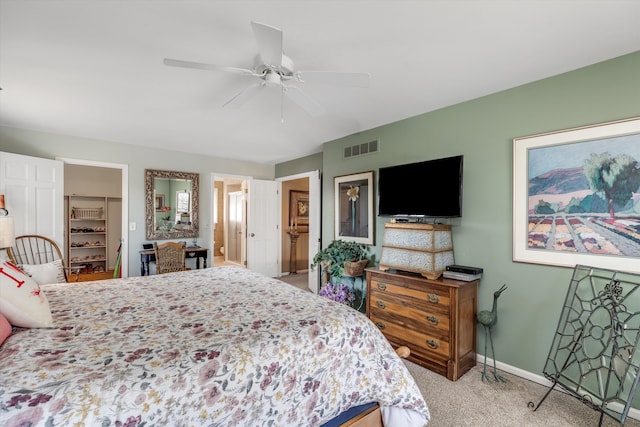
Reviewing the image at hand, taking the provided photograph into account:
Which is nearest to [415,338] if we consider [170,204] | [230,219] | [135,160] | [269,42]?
[269,42]

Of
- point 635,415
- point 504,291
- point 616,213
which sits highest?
point 616,213

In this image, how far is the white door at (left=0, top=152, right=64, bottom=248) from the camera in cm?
338

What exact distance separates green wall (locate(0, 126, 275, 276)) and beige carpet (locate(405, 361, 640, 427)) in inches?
171

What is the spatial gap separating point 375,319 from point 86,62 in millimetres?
3280

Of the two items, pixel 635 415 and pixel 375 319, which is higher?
pixel 375 319

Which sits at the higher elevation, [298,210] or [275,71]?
[275,71]

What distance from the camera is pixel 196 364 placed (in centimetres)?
111

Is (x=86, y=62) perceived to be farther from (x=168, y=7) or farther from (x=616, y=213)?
(x=616, y=213)

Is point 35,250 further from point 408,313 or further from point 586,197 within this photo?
point 586,197

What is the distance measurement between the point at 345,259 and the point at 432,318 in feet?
4.41

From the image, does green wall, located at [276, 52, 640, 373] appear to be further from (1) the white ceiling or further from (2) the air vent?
(2) the air vent

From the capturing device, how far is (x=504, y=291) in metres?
2.56

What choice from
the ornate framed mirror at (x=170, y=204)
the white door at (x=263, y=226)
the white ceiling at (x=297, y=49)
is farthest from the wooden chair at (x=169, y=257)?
the white ceiling at (x=297, y=49)

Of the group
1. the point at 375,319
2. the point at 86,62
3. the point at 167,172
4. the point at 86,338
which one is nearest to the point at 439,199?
the point at 375,319
